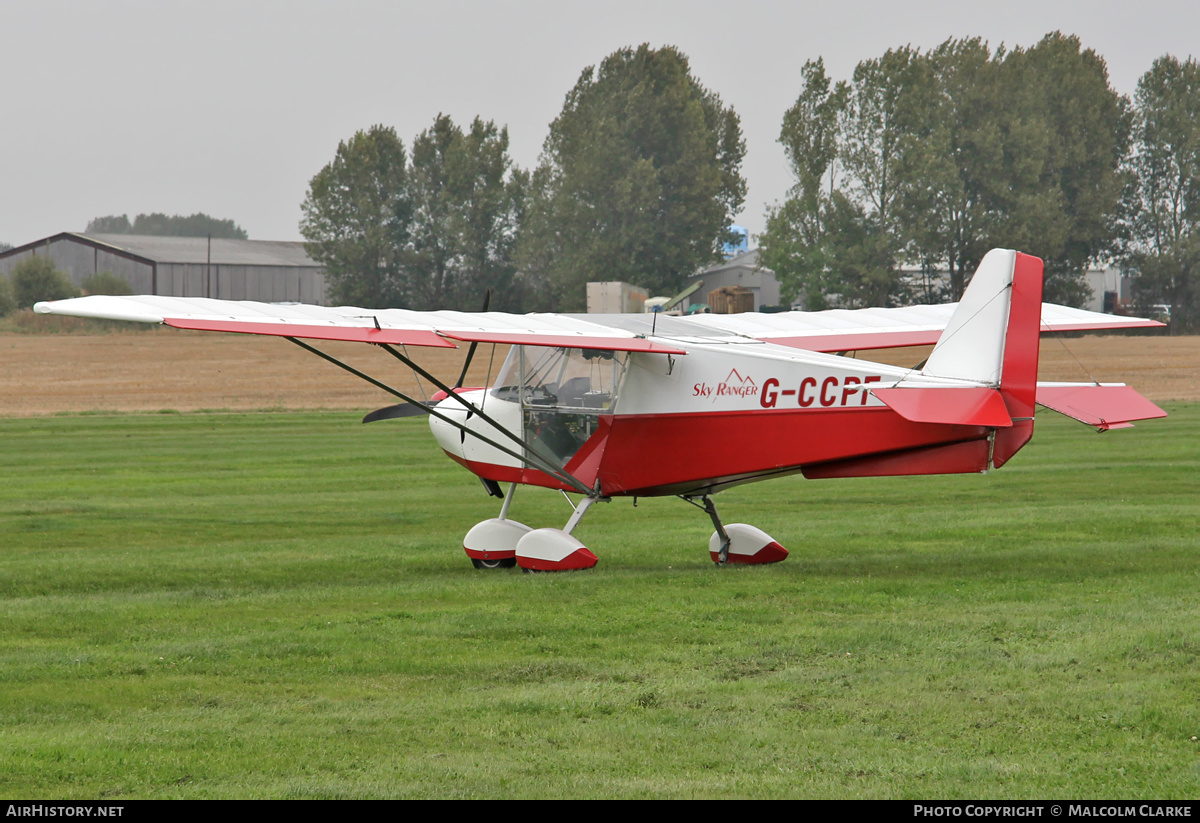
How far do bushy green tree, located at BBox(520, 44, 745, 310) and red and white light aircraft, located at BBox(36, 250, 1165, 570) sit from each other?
195 ft

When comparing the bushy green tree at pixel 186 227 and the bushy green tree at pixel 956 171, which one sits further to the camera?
the bushy green tree at pixel 186 227

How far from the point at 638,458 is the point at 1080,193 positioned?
67.8 m

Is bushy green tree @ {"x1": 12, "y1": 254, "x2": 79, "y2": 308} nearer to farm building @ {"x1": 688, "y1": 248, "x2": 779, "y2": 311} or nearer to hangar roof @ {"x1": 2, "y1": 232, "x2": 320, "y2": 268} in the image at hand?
hangar roof @ {"x1": 2, "y1": 232, "x2": 320, "y2": 268}

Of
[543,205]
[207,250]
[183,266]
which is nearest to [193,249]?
[207,250]

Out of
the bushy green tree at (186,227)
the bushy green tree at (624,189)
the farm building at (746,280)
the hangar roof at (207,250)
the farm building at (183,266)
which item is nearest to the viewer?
the bushy green tree at (624,189)

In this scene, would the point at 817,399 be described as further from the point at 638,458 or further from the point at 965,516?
the point at 965,516

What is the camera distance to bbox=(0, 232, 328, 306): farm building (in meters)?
78.5

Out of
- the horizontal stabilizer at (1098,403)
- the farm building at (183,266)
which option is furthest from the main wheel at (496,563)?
the farm building at (183,266)

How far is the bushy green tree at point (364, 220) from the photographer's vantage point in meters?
75.5

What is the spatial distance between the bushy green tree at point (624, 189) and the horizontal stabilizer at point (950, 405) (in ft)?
202

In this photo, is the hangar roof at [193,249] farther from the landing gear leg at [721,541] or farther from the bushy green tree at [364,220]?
the landing gear leg at [721,541]

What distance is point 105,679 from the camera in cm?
682

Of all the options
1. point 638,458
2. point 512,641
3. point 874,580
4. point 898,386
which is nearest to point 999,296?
point 898,386

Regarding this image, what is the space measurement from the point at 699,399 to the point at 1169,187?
74423 millimetres
